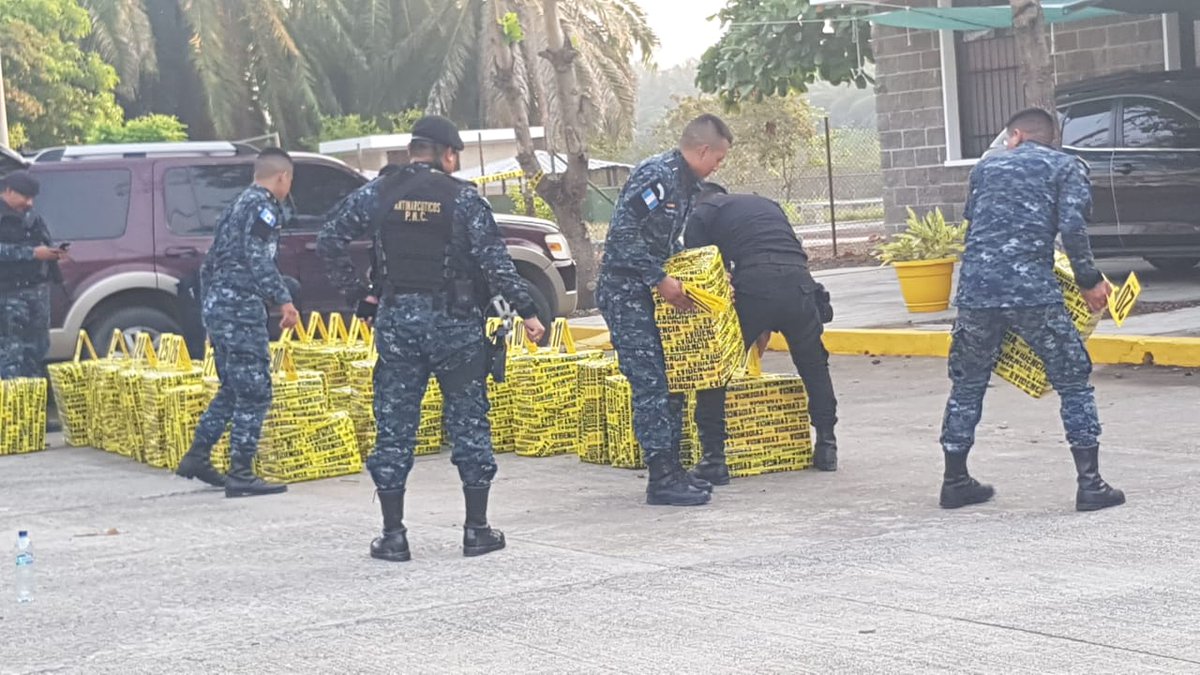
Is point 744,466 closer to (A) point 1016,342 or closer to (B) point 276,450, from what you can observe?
(A) point 1016,342

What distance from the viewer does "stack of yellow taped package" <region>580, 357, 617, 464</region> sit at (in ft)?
31.8

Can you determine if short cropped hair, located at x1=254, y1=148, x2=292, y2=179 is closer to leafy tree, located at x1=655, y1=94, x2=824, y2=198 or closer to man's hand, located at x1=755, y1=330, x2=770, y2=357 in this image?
man's hand, located at x1=755, y1=330, x2=770, y2=357

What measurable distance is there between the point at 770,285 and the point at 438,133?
2.31 m

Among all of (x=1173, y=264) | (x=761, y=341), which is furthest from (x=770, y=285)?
(x=1173, y=264)

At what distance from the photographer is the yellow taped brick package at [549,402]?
10.2 metres

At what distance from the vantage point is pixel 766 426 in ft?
29.8

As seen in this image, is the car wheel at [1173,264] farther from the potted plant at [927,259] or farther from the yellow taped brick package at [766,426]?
the yellow taped brick package at [766,426]

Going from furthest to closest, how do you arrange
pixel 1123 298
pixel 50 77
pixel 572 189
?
pixel 50 77, pixel 572 189, pixel 1123 298

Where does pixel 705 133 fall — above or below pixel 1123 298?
above

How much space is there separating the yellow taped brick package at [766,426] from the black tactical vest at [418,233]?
2.29 metres

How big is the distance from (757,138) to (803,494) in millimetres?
30942

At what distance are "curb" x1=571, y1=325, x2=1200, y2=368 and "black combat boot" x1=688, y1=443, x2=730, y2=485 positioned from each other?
2.92 metres

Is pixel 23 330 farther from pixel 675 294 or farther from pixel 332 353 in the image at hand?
pixel 675 294

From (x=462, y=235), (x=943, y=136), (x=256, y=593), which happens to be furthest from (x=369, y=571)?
(x=943, y=136)
